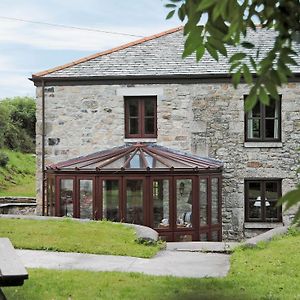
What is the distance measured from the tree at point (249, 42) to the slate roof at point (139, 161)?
13.7m

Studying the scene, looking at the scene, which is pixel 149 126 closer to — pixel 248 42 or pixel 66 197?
pixel 66 197

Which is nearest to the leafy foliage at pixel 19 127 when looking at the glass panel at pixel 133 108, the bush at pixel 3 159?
the bush at pixel 3 159

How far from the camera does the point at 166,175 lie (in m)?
16.5

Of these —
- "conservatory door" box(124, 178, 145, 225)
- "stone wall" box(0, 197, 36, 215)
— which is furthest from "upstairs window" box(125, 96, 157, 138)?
"stone wall" box(0, 197, 36, 215)

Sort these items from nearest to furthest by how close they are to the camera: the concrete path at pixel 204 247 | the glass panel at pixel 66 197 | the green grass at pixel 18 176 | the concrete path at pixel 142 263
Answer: the concrete path at pixel 142 263, the concrete path at pixel 204 247, the glass panel at pixel 66 197, the green grass at pixel 18 176

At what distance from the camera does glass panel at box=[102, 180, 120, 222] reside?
54.3ft

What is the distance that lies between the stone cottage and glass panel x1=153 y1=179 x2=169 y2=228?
793 millimetres

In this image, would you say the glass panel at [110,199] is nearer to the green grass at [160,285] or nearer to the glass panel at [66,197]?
the glass panel at [66,197]

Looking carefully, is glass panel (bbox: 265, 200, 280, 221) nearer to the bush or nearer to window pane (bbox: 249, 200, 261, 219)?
window pane (bbox: 249, 200, 261, 219)

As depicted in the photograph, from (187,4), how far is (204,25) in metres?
0.22

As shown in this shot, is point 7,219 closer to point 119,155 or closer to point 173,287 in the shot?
point 119,155

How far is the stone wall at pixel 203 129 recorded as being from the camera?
1834 centimetres

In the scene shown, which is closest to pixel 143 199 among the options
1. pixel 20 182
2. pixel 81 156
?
pixel 81 156

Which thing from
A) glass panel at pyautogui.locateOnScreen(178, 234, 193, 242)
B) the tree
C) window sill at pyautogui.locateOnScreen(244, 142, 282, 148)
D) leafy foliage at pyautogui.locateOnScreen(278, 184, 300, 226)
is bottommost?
glass panel at pyautogui.locateOnScreen(178, 234, 193, 242)
